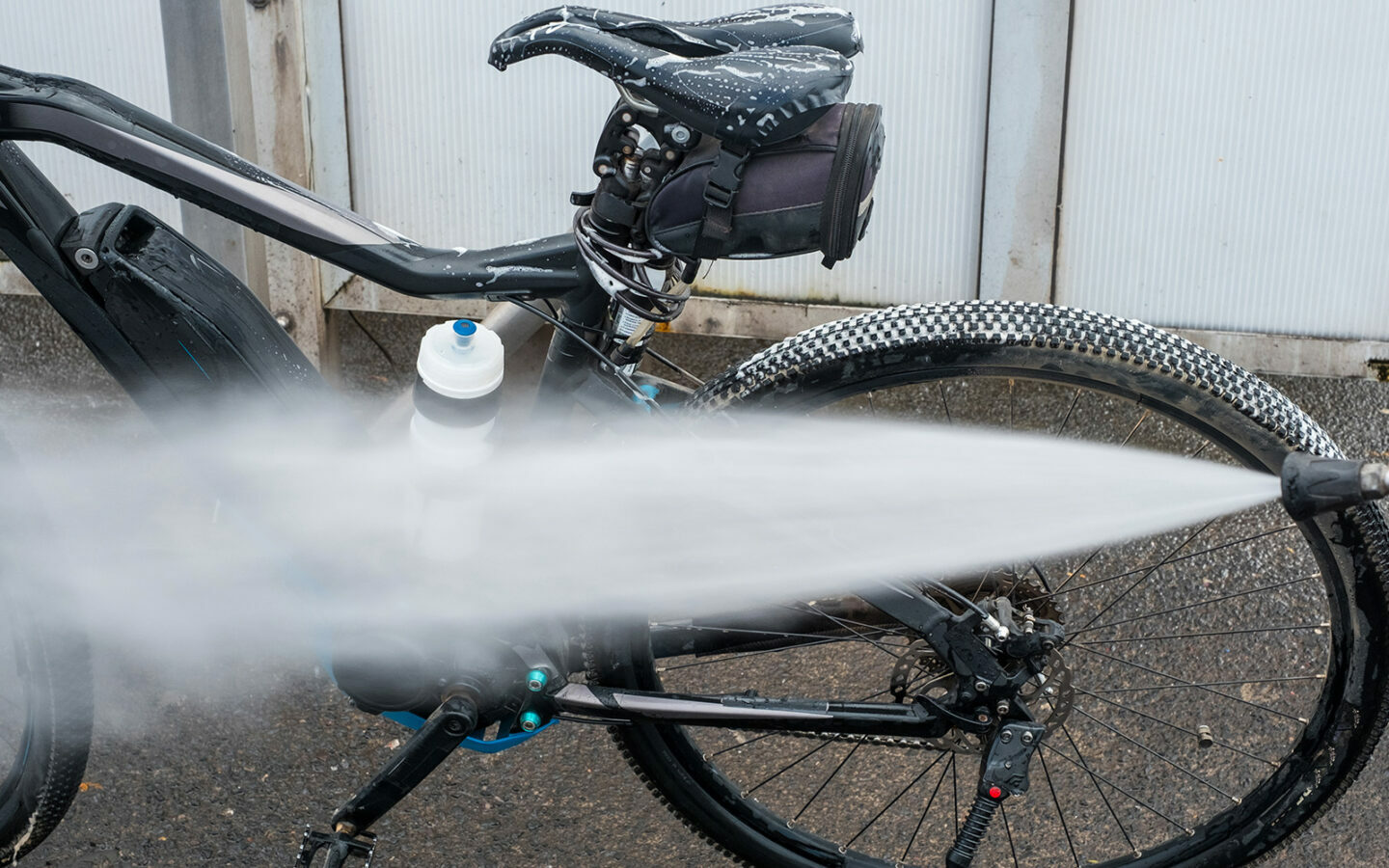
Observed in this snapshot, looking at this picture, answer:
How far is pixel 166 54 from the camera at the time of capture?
331 centimetres

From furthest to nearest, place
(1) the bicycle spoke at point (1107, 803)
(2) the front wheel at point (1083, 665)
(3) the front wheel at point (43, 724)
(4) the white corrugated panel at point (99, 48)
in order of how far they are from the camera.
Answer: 1. (4) the white corrugated panel at point (99, 48)
2. (1) the bicycle spoke at point (1107, 803)
3. (3) the front wheel at point (43, 724)
4. (2) the front wheel at point (1083, 665)

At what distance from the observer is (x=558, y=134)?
341 centimetres

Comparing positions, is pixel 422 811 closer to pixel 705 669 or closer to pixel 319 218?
pixel 705 669

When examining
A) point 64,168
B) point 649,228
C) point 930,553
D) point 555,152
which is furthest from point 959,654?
point 64,168

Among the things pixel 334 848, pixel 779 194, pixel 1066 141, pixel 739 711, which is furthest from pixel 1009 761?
pixel 1066 141

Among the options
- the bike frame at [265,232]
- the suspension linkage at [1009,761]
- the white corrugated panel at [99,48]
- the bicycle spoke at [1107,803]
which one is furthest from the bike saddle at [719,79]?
the white corrugated panel at [99,48]

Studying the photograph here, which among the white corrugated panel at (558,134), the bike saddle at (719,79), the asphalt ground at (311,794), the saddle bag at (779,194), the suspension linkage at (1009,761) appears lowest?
the asphalt ground at (311,794)

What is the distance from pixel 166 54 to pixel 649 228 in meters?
2.20

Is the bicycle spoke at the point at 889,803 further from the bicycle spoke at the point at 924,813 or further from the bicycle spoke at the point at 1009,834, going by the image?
the bicycle spoke at the point at 1009,834

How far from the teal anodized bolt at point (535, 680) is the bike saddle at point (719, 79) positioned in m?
0.86

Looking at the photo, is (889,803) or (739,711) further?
(889,803)

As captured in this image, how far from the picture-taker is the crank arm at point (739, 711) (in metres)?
1.96

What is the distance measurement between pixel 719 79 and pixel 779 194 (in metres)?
0.16

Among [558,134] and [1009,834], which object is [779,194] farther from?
[558,134]
